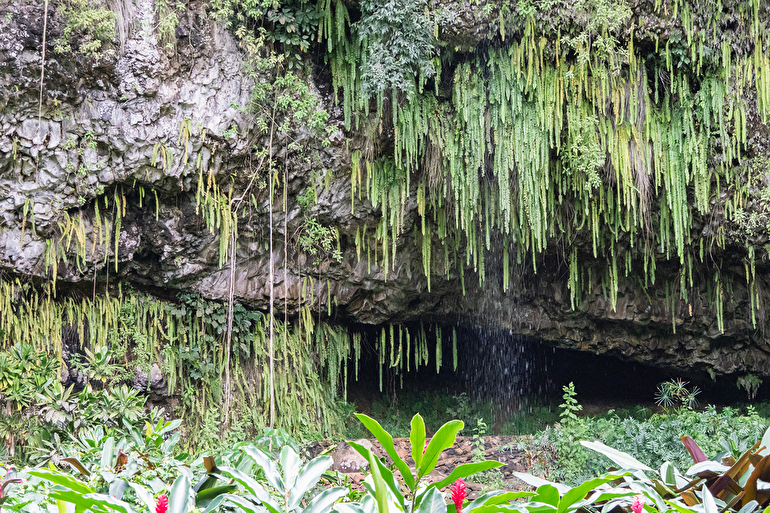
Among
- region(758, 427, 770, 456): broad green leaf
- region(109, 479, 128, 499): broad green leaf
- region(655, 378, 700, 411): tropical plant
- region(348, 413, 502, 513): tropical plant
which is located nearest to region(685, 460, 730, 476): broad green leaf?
region(758, 427, 770, 456): broad green leaf

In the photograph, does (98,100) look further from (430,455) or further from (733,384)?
(733,384)

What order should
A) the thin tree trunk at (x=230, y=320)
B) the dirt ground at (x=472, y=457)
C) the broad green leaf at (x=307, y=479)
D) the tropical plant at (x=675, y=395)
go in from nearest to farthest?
1. the broad green leaf at (x=307, y=479)
2. the dirt ground at (x=472, y=457)
3. the thin tree trunk at (x=230, y=320)
4. the tropical plant at (x=675, y=395)

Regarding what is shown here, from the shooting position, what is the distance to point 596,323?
23.7 ft

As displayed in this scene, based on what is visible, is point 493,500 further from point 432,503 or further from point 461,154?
point 461,154

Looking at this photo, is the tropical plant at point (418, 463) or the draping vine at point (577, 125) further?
the draping vine at point (577, 125)

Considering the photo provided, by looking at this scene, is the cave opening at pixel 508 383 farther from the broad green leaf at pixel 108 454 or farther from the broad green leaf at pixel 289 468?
the broad green leaf at pixel 289 468

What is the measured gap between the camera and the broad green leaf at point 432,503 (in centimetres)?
101

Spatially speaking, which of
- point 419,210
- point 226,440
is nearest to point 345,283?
point 419,210

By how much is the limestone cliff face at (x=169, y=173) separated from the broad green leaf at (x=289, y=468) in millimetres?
4260


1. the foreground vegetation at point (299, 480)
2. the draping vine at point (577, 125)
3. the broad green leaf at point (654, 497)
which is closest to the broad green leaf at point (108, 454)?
the foreground vegetation at point (299, 480)

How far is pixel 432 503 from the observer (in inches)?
40.0

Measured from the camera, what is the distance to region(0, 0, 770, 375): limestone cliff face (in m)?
4.61

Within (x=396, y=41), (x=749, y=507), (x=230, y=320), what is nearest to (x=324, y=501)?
(x=749, y=507)

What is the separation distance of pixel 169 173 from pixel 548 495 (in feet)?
15.2
